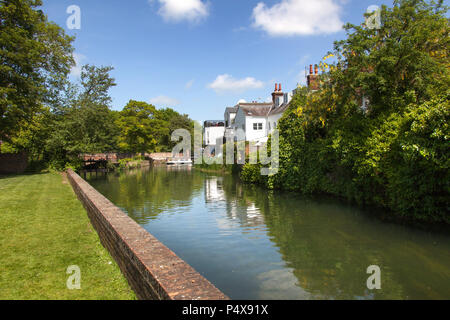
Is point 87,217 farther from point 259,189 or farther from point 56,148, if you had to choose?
point 56,148

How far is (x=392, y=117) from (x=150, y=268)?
39.0ft

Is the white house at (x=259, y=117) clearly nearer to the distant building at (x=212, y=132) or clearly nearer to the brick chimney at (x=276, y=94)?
the brick chimney at (x=276, y=94)

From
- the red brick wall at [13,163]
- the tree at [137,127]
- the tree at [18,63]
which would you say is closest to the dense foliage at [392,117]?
the tree at [18,63]

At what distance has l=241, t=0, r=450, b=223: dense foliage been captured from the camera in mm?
9812

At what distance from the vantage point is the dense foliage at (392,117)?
981 centimetres

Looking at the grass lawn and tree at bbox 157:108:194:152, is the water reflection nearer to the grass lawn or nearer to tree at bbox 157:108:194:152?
the grass lawn

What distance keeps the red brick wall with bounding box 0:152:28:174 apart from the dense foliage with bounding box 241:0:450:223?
109ft

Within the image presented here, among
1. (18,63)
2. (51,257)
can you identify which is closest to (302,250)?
(51,257)

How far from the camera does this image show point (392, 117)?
12617mm

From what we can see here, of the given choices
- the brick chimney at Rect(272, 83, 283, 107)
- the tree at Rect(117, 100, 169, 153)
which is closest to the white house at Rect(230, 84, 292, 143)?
the brick chimney at Rect(272, 83, 283, 107)

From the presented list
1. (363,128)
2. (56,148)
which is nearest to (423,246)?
(363,128)
